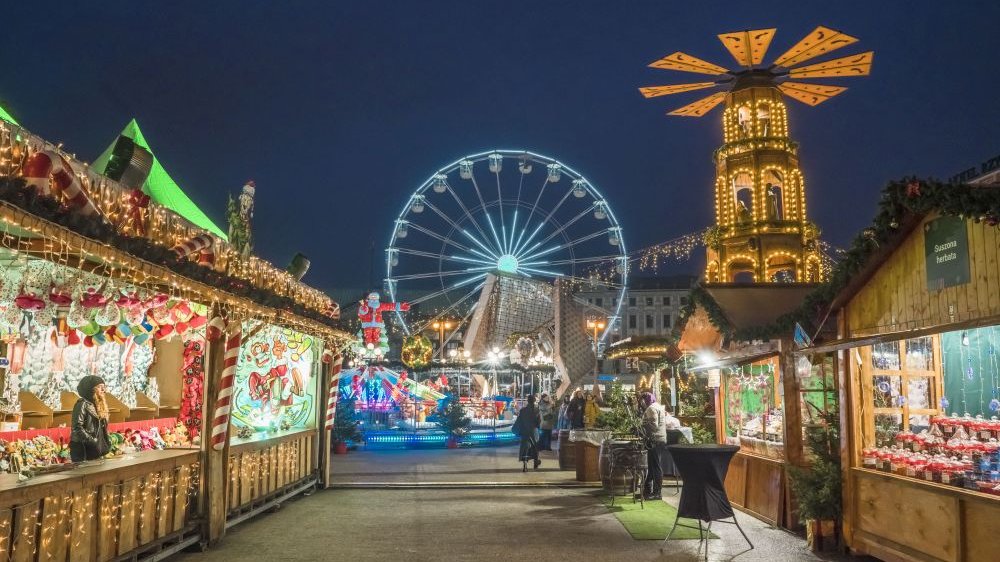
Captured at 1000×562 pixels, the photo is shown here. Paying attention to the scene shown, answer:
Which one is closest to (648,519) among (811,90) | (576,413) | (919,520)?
(919,520)

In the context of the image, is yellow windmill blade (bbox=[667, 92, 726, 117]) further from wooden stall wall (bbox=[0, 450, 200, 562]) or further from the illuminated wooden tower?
wooden stall wall (bbox=[0, 450, 200, 562])

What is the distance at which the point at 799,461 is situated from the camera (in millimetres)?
8742

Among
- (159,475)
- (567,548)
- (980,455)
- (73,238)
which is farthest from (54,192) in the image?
(980,455)

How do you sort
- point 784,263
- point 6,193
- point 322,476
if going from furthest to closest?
1. point 784,263
2. point 322,476
3. point 6,193

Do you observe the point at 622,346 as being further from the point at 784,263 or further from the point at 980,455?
the point at 980,455

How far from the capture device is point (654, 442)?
36.6 ft

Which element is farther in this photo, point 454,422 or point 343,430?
point 454,422

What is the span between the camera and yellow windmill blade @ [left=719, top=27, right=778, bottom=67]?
17312 millimetres

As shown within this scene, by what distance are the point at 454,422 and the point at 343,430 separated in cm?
343

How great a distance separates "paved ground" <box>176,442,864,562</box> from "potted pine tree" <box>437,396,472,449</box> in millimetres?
8734

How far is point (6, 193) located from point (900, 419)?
29.0 feet

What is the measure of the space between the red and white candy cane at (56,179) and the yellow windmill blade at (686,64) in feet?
49.4

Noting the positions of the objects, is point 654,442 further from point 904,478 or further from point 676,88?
point 676,88

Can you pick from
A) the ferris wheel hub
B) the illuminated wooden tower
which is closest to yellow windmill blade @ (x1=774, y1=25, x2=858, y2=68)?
the illuminated wooden tower
